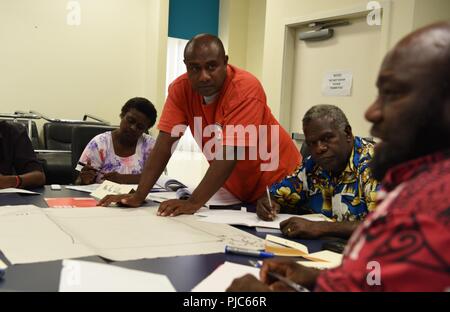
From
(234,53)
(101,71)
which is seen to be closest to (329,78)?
(234,53)

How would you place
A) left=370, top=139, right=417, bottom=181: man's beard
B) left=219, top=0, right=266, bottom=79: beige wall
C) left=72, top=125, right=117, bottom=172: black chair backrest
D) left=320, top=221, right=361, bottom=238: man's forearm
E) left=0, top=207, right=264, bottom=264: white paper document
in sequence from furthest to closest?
left=219, top=0, right=266, bottom=79: beige wall → left=72, top=125, right=117, bottom=172: black chair backrest → left=320, top=221, right=361, bottom=238: man's forearm → left=0, top=207, right=264, bottom=264: white paper document → left=370, top=139, right=417, bottom=181: man's beard

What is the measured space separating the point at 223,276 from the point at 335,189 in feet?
2.58

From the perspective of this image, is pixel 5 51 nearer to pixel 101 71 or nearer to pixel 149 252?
pixel 101 71

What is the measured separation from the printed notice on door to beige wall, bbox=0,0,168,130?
214 centimetres

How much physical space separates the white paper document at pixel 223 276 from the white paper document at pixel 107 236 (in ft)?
0.39

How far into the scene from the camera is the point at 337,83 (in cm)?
309

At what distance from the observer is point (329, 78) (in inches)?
125

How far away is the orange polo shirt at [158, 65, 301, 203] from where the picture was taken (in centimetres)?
150

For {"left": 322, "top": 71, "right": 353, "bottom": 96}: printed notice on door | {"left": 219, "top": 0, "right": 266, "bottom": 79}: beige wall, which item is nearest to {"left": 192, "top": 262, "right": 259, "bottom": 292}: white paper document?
{"left": 322, "top": 71, "right": 353, "bottom": 96}: printed notice on door

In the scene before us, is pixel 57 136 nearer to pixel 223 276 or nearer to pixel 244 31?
pixel 244 31

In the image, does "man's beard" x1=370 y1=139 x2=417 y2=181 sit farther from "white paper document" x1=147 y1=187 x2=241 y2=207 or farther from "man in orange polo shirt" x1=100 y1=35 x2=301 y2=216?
"white paper document" x1=147 y1=187 x2=241 y2=207

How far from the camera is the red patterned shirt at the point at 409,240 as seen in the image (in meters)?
0.42

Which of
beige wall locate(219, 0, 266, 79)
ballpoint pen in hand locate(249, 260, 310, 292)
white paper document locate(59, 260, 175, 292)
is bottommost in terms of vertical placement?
white paper document locate(59, 260, 175, 292)
